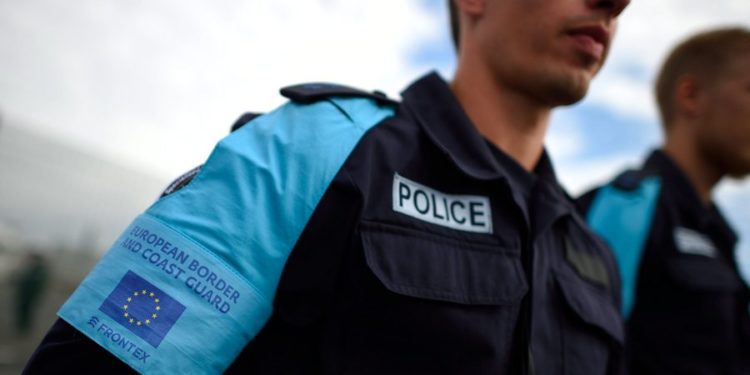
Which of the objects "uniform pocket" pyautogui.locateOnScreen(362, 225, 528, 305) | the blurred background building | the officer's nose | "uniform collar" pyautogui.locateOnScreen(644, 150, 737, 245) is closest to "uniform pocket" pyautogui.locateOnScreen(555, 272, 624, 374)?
"uniform pocket" pyautogui.locateOnScreen(362, 225, 528, 305)

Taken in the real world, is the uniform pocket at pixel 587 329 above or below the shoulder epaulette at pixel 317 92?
below

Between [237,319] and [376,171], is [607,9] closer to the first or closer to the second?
[376,171]

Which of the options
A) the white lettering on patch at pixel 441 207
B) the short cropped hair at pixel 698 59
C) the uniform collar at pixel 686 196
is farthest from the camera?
the short cropped hair at pixel 698 59

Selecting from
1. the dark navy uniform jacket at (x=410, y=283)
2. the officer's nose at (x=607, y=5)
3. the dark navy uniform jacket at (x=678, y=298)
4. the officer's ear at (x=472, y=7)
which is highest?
the officer's ear at (x=472, y=7)

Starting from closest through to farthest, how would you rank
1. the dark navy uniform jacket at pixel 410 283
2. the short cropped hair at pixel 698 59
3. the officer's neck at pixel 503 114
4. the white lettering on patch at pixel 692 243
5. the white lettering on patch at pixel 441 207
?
the dark navy uniform jacket at pixel 410 283, the white lettering on patch at pixel 441 207, the officer's neck at pixel 503 114, the white lettering on patch at pixel 692 243, the short cropped hair at pixel 698 59

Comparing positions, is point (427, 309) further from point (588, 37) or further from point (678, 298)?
point (678, 298)

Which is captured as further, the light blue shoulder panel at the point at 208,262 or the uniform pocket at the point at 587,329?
the uniform pocket at the point at 587,329

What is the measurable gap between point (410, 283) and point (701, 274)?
1615mm

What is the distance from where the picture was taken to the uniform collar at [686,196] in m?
2.30

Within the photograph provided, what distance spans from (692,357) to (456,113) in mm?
1436

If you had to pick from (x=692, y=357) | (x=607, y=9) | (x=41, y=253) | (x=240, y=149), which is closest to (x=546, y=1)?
(x=607, y=9)

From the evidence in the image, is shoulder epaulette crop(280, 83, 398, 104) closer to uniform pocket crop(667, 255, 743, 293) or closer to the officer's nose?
the officer's nose

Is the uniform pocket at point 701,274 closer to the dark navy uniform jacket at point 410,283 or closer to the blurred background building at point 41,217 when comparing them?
the dark navy uniform jacket at point 410,283

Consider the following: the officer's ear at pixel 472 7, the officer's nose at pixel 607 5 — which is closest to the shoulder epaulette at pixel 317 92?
the officer's ear at pixel 472 7
